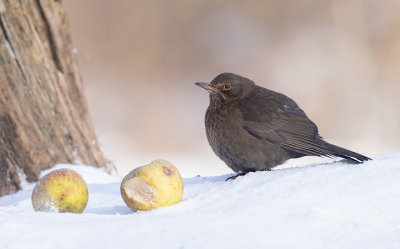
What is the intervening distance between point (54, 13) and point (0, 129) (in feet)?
4.35

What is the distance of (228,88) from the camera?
11.4 feet

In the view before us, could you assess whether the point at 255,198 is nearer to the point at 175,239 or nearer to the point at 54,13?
the point at 175,239

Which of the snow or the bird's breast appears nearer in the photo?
the snow

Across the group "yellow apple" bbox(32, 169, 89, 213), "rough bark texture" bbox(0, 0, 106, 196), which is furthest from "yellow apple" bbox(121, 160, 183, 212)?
"rough bark texture" bbox(0, 0, 106, 196)

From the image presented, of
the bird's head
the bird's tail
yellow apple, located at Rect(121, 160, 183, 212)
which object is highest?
the bird's head

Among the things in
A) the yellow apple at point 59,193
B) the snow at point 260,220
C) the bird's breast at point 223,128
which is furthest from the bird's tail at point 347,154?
the yellow apple at point 59,193

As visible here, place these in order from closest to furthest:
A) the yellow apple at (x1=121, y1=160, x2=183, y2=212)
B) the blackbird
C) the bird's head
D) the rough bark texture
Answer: the yellow apple at (x1=121, y1=160, x2=183, y2=212), the blackbird, the bird's head, the rough bark texture

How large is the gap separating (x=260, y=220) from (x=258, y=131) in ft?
4.17

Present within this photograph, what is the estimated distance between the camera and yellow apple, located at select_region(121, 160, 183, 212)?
2.29m

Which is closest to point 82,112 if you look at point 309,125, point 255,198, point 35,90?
point 35,90

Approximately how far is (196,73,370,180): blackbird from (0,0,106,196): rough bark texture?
1.67 metres

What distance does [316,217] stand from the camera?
1.93m

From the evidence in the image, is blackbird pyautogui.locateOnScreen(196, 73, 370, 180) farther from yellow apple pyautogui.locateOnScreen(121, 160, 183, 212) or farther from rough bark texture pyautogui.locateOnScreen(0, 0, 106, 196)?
rough bark texture pyautogui.locateOnScreen(0, 0, 106, 196)

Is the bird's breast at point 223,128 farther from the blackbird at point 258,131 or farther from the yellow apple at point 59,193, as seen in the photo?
the yellow apple at point 59,193
